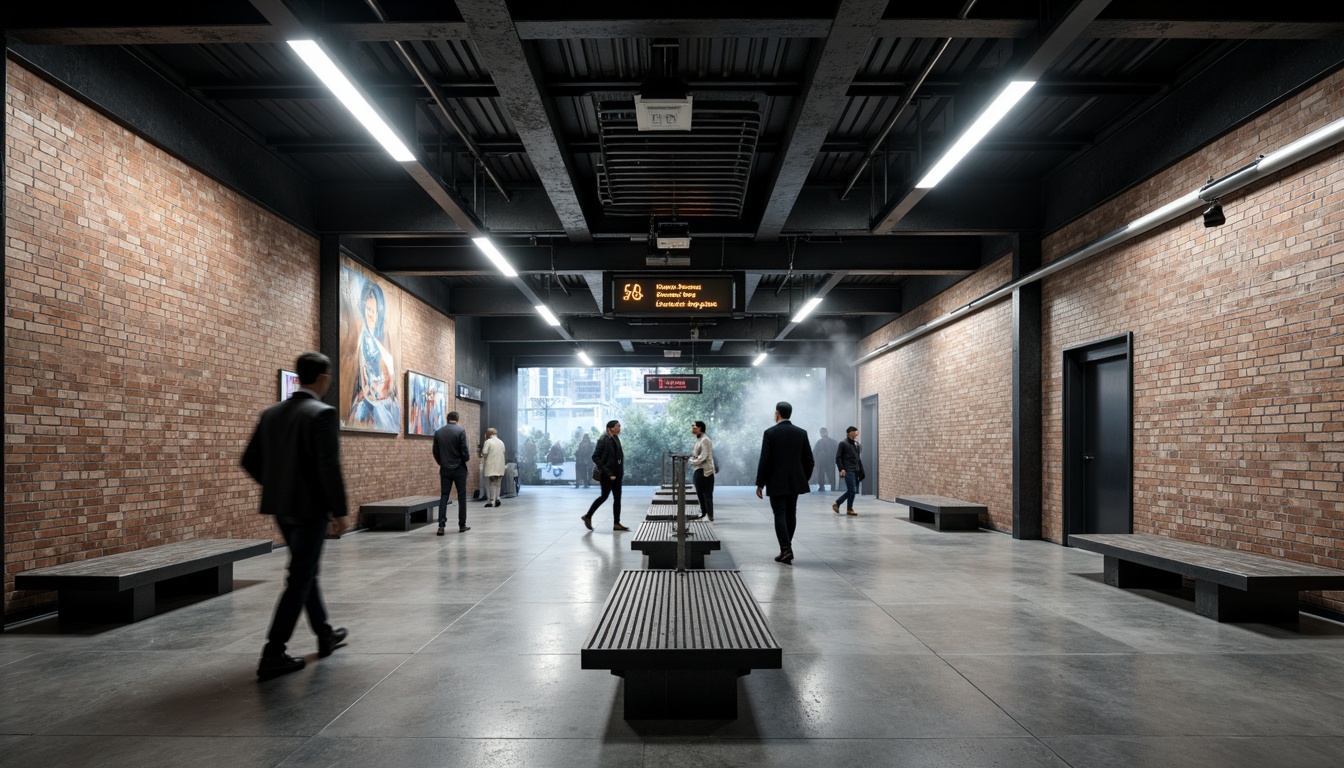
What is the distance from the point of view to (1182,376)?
7125 millimetres

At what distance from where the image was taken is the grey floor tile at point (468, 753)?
9.66 ft

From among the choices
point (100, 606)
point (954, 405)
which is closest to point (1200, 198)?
point (954, 405)

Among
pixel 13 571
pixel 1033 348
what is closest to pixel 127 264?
pixel 13 571

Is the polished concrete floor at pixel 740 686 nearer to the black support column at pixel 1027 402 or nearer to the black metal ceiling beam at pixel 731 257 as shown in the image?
the black support column at pixel 1027 402

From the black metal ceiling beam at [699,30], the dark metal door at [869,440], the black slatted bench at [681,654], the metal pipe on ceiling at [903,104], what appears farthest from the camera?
the dark metal door at [869,440]

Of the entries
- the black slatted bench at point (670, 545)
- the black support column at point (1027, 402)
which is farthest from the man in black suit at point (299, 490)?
the black support column at point (1027, 402)

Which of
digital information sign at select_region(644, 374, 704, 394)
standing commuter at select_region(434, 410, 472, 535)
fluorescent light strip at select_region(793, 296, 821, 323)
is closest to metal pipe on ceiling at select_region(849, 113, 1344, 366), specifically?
fluorescent light strip at select_region(793, 296, 821, 323)

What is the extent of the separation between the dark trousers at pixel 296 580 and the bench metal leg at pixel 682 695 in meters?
1.98

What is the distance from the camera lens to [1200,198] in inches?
253

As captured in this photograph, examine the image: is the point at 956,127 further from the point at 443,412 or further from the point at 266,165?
the point at 443,412

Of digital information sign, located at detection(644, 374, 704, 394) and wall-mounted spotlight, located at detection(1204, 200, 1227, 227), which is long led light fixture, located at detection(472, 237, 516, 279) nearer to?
wall-mounted spotlight, located at detection(1204, 200, 1227, 227)

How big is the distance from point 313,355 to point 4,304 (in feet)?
8.36

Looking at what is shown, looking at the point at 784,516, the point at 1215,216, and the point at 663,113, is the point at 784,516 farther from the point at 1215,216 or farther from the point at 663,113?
the point at 1215,216

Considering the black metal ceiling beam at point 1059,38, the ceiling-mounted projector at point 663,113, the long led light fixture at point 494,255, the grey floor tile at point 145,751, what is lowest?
the grey floor tile at point 145,751
